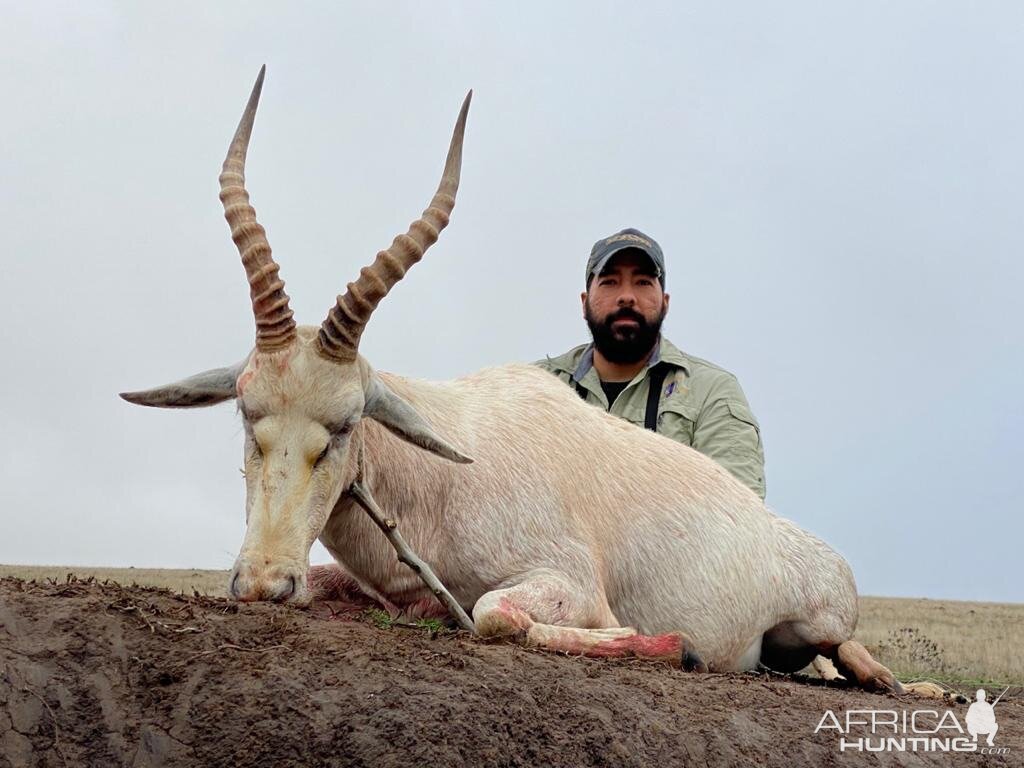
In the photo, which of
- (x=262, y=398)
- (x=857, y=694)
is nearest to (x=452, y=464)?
(x=262, y=398)

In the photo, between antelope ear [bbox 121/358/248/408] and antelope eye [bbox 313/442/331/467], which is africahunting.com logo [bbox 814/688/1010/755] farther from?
antelope ear [bbox 121/358/248/408]

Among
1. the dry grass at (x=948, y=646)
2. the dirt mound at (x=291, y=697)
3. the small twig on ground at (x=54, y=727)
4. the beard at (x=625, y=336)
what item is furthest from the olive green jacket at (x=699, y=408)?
the small twig on ground at (x=54, y=727)

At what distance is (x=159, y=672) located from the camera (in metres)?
4.40

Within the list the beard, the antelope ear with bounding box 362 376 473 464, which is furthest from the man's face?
the antelope ear with bounding box 362 376 473 464

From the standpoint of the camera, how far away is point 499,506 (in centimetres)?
641

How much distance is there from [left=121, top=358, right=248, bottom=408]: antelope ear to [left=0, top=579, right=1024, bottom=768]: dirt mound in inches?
47.8

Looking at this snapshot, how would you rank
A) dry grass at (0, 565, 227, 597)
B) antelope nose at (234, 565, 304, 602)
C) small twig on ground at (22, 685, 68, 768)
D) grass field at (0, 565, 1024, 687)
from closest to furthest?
small twig on ground at (22, 685, 68, 768) < antelope nose at (234, 565, 304, 602) < grass field at (0, 565, 1024, 687) < dry grass at (0, 565, 227, 597)

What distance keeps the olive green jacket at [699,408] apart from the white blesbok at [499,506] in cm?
126

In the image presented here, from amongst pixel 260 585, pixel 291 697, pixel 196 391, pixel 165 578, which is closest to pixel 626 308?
pixel 196 391

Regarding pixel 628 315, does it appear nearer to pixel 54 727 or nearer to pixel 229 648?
pixel 229 648

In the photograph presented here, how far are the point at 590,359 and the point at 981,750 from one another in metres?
5.11

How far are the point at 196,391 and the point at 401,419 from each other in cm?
104

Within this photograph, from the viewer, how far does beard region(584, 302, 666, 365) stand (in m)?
10.0

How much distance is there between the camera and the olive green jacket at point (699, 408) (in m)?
9.28
